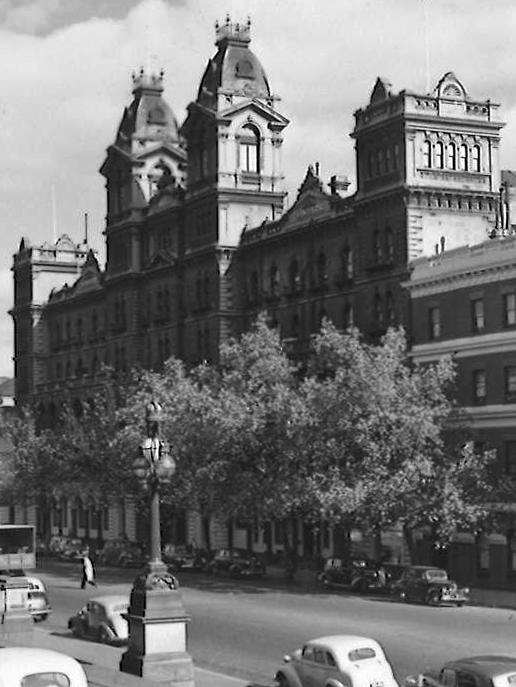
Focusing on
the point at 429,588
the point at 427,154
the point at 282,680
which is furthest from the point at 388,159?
the point at 282,680

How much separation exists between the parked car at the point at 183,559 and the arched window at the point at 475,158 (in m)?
24.9

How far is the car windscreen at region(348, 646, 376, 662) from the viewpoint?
95.6 ft

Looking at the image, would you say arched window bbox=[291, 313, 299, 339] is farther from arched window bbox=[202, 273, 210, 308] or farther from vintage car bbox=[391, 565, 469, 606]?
vintage car bbox=[391, 565, 469, 606]

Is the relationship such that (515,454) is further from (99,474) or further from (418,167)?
(99,474)

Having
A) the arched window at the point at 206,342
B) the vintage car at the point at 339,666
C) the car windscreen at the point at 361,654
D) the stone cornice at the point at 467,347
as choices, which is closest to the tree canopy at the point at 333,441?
the stone cornice at the point at 467,347

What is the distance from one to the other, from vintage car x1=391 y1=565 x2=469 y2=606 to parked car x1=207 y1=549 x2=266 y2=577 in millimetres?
15593

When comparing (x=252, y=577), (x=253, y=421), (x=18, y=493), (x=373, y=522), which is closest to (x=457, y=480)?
(x=373, y=522)

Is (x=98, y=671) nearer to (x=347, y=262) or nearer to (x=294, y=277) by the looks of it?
(x=347, y=262)

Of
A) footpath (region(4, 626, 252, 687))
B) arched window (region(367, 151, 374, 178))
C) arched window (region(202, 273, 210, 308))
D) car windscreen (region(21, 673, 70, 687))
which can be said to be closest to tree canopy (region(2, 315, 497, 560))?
arched window (region(367, 151, 374, 178))

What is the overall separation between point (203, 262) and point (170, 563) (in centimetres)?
2277

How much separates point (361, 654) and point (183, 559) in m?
48.5

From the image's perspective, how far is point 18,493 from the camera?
107438 millimetres

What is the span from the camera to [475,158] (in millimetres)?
73562

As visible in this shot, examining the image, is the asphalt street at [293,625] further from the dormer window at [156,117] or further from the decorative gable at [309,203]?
the dormer window at [156,117]
